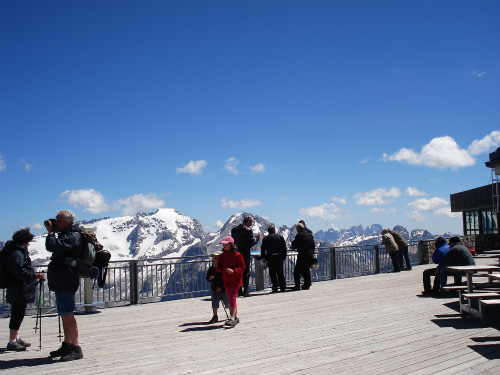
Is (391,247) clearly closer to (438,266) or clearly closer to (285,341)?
(438,266)

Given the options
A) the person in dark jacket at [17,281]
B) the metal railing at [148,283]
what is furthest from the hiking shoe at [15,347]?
the metal railing at [148,283]

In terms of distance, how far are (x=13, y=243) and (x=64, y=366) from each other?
2.12 metres

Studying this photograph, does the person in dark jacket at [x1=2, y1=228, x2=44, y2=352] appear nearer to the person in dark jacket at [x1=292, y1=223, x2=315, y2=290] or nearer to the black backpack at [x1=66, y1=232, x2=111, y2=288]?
the black backpack at [x1=66, y1=232, x2=111, y2=288]

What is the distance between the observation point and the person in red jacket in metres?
7.86

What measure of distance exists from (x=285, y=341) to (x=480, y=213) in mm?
34394

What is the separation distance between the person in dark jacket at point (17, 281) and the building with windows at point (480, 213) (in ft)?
95.1

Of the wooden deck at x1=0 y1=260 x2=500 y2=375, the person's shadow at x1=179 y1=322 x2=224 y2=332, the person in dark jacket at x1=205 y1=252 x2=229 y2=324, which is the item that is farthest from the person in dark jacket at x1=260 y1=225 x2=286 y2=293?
the person's shadow at x1=179 y1=322 x2=224 y2=332

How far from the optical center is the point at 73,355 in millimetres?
5770

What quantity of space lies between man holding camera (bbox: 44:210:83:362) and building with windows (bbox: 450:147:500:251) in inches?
1141

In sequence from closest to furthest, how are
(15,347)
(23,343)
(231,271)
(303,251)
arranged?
(15,347) < (23,343) < (231,271) < (303,251)

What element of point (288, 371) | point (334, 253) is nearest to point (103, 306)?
point (288, 371)

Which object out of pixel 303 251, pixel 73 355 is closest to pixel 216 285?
pixel 73 355

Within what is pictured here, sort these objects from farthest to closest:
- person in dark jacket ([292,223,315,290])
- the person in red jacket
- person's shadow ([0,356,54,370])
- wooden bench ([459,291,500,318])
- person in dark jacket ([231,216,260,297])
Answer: person in dark jacket ([292,223,315,290]) → person in dark jacket ([231,216,260,297]) → the person in red jacket → wooden bench ([459,291,500,318]) → person's shadow ([0,356,54,370])

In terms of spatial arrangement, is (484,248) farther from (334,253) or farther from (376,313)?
(376,313)
